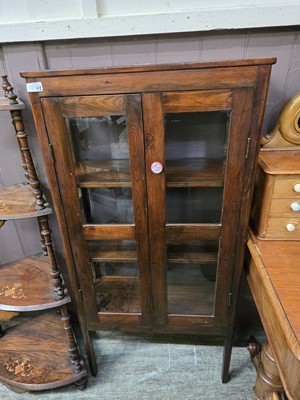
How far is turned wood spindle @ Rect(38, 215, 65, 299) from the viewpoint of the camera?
1.12 meters

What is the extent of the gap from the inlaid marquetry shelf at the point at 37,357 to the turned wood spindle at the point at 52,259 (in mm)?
412

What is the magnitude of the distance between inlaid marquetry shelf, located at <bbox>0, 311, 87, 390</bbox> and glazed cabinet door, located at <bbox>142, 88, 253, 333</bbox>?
55 cm

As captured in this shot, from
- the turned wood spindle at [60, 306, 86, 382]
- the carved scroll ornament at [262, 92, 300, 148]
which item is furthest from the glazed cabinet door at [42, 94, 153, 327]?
the carved scroll ornament at [262, 92, 300, 148]

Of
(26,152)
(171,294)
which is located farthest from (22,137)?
(171,294)

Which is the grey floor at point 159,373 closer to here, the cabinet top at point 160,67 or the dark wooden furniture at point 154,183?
the dark wooden furniture at point 154,183

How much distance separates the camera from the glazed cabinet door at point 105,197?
33.8 inches

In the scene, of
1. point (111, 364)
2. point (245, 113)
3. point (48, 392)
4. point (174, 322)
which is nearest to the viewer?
point (245, 113)

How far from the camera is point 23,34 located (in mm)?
1053

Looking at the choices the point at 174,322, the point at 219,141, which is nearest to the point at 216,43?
the point at 219,141

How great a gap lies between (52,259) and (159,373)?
0.86 m

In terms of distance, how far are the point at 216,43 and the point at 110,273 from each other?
1072 millimetres

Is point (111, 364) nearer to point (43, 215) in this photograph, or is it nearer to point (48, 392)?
point (48, 392)

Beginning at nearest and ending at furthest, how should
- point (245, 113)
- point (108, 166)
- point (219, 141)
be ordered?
point (245, 113)
point (219, 141)
point (108, 166)

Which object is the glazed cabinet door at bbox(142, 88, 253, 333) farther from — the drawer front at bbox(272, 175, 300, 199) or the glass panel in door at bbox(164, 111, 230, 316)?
the drawer front at bbox(272, 175, 300, 199)
